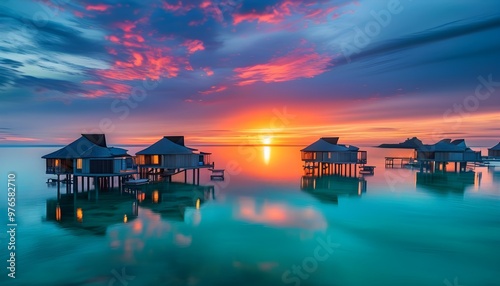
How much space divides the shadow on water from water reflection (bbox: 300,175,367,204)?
12.6 m

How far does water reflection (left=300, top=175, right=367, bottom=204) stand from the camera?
31.9 metres

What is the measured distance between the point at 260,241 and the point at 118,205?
50.7 ft

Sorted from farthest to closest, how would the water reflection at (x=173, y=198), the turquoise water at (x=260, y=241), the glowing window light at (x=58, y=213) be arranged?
the water reflection at (x=173, y=198), the glowing window light at (x=58, y=213), the turquoise water at (x=260, y=241)

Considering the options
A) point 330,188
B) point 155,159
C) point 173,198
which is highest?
point 155,159

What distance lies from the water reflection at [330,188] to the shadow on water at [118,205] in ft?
41.4

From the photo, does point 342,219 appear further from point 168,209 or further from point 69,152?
point 69,152

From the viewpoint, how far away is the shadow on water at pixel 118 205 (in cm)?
2042

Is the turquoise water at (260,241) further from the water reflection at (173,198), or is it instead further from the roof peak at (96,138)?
the roof peak at (96,138)

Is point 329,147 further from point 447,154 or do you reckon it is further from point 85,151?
point 85,151

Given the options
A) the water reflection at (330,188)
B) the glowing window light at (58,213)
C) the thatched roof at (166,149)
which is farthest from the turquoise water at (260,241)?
the thatched roof at (166,149)

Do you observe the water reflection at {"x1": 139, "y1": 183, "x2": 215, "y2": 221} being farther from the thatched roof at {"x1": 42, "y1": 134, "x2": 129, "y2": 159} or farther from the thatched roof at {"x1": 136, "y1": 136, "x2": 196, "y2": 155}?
the thatched roof at {"x1": 42, "y1": 134, "x2": 129, "y2": 159}

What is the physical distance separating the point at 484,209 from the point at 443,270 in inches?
692

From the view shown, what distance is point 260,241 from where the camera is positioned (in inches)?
674

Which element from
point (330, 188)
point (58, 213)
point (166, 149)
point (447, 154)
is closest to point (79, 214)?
point (58, 213)
